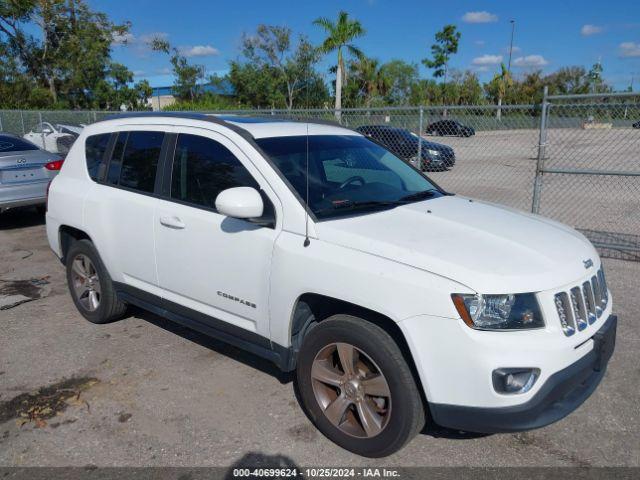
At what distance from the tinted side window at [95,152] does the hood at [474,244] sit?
Result: 8.29 ft

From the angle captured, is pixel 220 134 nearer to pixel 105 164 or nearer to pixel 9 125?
pixel 105 164

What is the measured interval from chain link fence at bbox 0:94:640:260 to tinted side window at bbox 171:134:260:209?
48.8 inches

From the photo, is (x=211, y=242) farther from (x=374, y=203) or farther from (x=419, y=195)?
(x=419, y=195)

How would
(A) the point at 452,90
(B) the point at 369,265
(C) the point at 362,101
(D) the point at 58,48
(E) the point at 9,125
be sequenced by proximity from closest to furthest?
(B) the point at 369,265, (E) the point at 9,125, (D) the point at 58,48, (C) the point at 362,101, (A) the point at 452,90

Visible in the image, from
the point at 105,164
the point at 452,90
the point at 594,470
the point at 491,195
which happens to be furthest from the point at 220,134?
the point at 452,90

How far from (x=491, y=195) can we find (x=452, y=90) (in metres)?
53.2

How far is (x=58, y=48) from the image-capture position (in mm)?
38562

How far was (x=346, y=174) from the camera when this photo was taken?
3.86 m

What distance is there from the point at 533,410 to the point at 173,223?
8.32ft

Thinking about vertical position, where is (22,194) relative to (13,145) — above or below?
below

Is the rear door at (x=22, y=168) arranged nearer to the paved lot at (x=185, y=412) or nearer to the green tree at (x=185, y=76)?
the paved lot at (x=185, y=412)

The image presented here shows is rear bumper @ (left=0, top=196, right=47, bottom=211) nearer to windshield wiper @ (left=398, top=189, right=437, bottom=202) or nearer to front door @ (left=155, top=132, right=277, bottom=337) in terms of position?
front door @ (left=155, top=132, right=277, bottom=337)

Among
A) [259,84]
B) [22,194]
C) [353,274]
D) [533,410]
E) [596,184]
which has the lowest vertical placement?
[596,184]

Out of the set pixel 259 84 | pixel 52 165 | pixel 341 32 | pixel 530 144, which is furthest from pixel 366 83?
pixel 52 165
